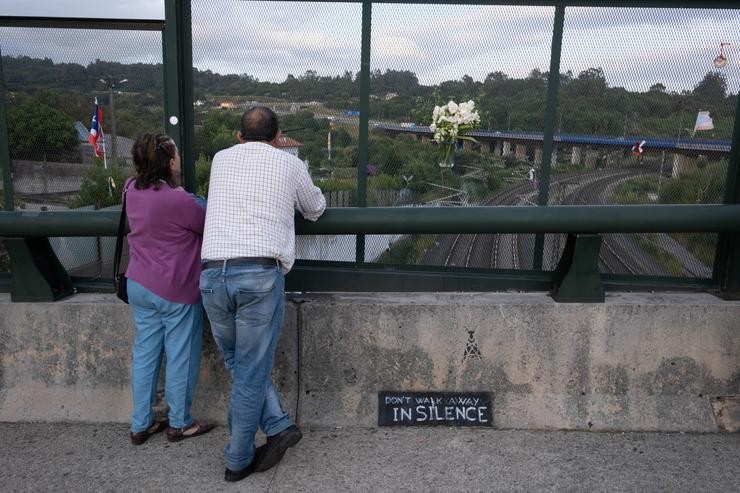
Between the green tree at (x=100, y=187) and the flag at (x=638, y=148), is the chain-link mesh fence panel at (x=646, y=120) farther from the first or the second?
the green tree at (x=100, y=187)

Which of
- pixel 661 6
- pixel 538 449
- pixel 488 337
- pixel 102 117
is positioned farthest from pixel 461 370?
pixel 102 117

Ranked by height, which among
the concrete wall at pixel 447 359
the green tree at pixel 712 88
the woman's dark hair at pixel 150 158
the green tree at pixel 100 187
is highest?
the green tree at pixel 712 88

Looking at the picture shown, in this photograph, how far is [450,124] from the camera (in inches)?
200

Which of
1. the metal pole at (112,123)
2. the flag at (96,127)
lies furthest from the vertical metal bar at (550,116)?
the flag at (96,127)

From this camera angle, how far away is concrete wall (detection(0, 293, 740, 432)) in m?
4.30

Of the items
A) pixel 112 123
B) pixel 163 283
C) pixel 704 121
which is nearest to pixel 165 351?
pixel 163 283

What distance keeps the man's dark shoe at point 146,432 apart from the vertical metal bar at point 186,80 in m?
1.62

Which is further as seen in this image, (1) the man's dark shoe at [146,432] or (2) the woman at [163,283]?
(1) the man's dark shoe at [146,432]

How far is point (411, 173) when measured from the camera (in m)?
5.10

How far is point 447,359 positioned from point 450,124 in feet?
5.51

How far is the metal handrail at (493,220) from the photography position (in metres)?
4.18

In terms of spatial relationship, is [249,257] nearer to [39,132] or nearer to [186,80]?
[186,80]

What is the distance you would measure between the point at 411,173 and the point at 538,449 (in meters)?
2.04

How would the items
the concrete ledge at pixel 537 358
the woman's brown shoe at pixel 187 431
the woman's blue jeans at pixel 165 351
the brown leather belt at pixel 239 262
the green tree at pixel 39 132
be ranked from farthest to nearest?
the green tree at pixel 39 132
the concrete ledge at pixel 537 358
the woman's brown shoe at pixel 187 431
the woman's blue jeans at pixel 165 351
the brown leather belt at pixel 239 262
